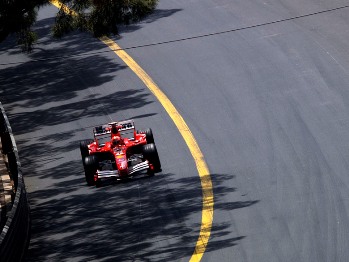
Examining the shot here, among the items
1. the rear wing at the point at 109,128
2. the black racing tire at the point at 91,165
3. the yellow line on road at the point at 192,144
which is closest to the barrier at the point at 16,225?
the black racing tire at the point at 91,165

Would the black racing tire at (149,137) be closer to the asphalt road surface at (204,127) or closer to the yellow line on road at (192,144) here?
the asphalt road surface at (204,127)

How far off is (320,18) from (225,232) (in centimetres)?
1397

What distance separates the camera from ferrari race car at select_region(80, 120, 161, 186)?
2384cm

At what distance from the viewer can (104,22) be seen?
79.2 feet

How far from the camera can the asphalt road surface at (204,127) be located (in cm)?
2148

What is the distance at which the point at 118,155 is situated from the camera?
78.7 ft

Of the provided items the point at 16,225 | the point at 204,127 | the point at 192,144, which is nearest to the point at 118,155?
the point at 192,144

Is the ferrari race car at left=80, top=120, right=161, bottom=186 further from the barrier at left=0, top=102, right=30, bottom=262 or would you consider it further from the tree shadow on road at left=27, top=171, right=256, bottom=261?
the barrier at left=0, top=102, right=30, bottom=262

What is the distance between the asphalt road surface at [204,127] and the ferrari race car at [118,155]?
1.24 ft

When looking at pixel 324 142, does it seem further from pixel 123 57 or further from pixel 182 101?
pixel 123 57

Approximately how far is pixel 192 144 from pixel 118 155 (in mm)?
2676

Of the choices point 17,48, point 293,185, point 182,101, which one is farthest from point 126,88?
point 293,185

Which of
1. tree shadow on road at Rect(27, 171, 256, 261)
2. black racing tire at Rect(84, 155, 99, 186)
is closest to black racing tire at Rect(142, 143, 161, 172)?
tree shadow on road at Rect(27, 171, 256, 261)

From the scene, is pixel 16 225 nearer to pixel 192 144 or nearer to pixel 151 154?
pixel 151 154
